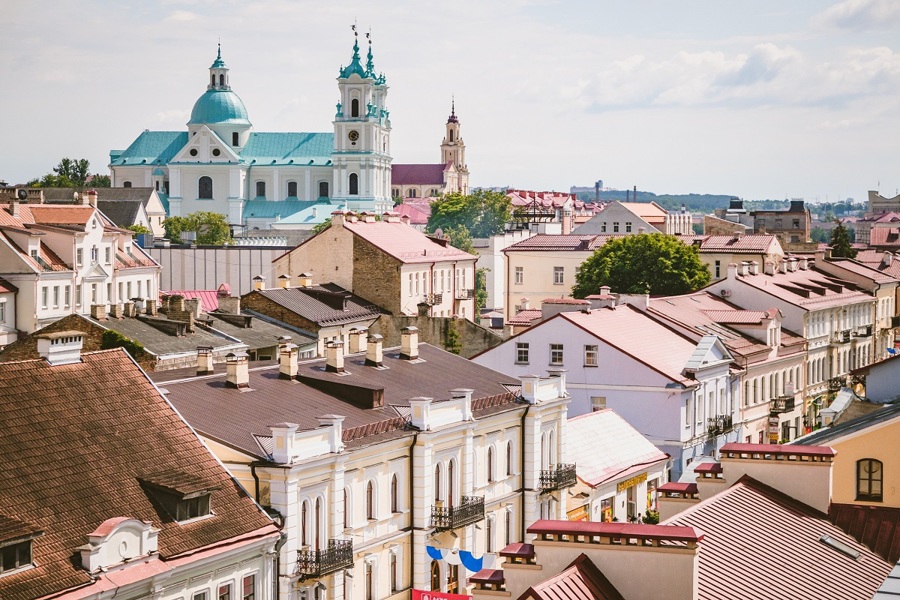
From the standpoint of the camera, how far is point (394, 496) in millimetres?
37906

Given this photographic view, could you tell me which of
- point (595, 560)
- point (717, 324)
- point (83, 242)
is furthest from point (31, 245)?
point (595, 560)

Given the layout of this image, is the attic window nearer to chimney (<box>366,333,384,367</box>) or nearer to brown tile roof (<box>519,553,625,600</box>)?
brown tile roof (<box>519,553,625,600</box>)

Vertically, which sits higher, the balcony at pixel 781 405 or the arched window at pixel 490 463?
the arched window at pixel 490 463

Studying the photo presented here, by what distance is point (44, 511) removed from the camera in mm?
26672

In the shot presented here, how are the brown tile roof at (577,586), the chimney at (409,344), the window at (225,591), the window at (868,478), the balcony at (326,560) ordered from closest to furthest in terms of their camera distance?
1. the brown tile roof at (577,586)
2. the window at (868,478)
3. the window at (225,591)
4. the balcony at (326,560)
5. the chimney at (409,344)

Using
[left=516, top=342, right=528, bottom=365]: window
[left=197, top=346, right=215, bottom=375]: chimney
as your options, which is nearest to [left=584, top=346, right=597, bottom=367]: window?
[left=516, top=342, right=528, bottom=365]: window

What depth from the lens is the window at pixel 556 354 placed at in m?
59.5

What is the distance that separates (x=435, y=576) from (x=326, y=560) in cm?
624

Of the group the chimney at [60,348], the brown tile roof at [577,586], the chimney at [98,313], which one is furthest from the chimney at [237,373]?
the chimney at [98,313]

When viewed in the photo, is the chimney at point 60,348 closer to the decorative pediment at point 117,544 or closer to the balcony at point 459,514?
the decorative pediment at point 117,544

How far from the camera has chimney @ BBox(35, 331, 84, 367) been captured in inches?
1204

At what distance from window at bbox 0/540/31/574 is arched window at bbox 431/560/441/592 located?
15.3 m

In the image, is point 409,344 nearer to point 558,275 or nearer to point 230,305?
point 230,305

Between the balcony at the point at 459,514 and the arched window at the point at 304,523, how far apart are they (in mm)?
6092
